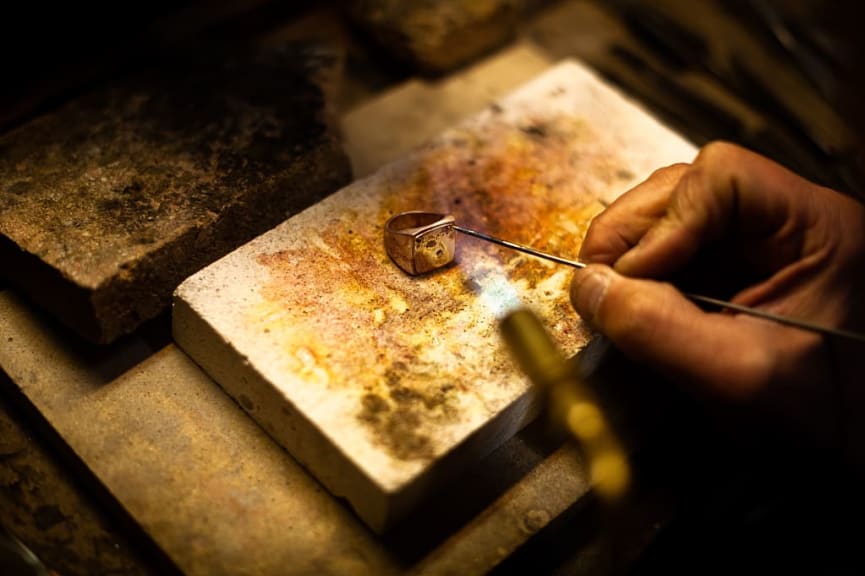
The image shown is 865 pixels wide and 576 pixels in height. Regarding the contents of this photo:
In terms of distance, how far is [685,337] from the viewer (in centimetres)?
210

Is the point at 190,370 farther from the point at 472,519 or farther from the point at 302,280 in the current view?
the point at 472,519

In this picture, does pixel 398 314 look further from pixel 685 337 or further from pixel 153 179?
pixel 153 179

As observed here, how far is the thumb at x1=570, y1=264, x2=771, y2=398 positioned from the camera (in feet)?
6.84

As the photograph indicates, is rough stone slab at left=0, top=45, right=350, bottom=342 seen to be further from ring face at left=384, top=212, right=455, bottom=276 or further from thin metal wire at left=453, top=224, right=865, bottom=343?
thin metal wire at left=453, top=224, right=865, bottom=343

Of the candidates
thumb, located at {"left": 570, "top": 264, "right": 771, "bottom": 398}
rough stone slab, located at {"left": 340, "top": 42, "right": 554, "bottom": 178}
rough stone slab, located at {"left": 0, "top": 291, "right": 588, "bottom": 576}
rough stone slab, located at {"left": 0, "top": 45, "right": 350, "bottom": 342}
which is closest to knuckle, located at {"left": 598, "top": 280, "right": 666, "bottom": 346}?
thumb, located at {"left": 570, "top": 264, "right": 771, "bottom": 398}

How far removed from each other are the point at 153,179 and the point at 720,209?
1642 mm

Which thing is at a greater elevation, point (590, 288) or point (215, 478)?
point (590, 288)

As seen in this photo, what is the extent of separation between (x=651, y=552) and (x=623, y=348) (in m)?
0.68

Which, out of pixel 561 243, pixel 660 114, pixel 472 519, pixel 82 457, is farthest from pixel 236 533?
pixel 660 114

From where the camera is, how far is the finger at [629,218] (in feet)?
7.58

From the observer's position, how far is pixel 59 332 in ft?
8.39

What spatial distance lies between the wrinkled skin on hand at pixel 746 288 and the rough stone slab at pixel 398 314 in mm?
222

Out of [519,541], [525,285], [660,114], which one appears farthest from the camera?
[660,114]

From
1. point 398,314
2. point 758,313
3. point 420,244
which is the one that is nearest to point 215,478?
point 398,314
